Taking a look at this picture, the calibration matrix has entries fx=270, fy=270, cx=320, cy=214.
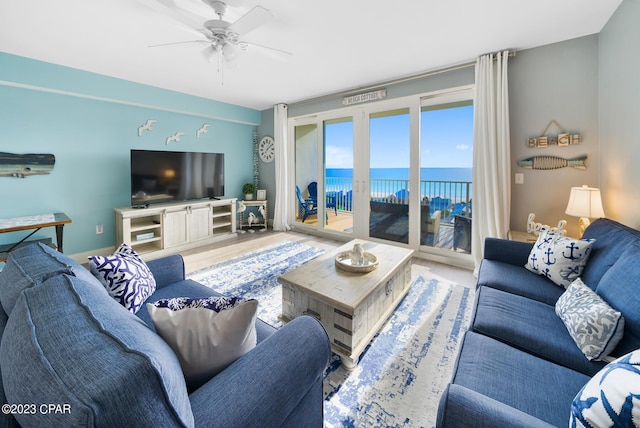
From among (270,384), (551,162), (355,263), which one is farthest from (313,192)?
(270,384)

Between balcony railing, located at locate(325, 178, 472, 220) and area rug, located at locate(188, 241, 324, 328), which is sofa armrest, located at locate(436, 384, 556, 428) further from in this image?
balcony railing, located at locate(325, 178, 472, 220)

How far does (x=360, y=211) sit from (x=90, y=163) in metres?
3.88

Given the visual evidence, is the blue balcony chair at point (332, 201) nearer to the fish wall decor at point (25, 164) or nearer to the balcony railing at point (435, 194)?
the balcony railing at point (435, 194)

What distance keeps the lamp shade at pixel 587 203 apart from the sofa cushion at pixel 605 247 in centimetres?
34

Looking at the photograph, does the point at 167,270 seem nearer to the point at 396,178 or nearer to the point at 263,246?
the point at 263,246

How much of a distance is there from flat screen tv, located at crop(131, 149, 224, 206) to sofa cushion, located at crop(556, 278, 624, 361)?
180 inches

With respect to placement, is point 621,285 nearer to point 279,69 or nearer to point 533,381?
point 533,381

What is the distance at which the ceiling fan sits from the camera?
1925mm

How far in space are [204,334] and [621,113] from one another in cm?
322

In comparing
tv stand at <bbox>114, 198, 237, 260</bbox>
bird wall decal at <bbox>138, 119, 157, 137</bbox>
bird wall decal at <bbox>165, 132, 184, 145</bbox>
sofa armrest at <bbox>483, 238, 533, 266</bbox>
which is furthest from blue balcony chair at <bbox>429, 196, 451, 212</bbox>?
bird wall decal at <bbox>138, 119, 157, 137</bbox>

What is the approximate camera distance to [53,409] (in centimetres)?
51

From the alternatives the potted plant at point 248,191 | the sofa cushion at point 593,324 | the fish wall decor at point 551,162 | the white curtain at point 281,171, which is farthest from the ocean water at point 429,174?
the sofa cushion at point 593,324

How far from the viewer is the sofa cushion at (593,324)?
3.74 feet

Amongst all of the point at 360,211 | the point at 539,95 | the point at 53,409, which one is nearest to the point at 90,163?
the point at 360,211
